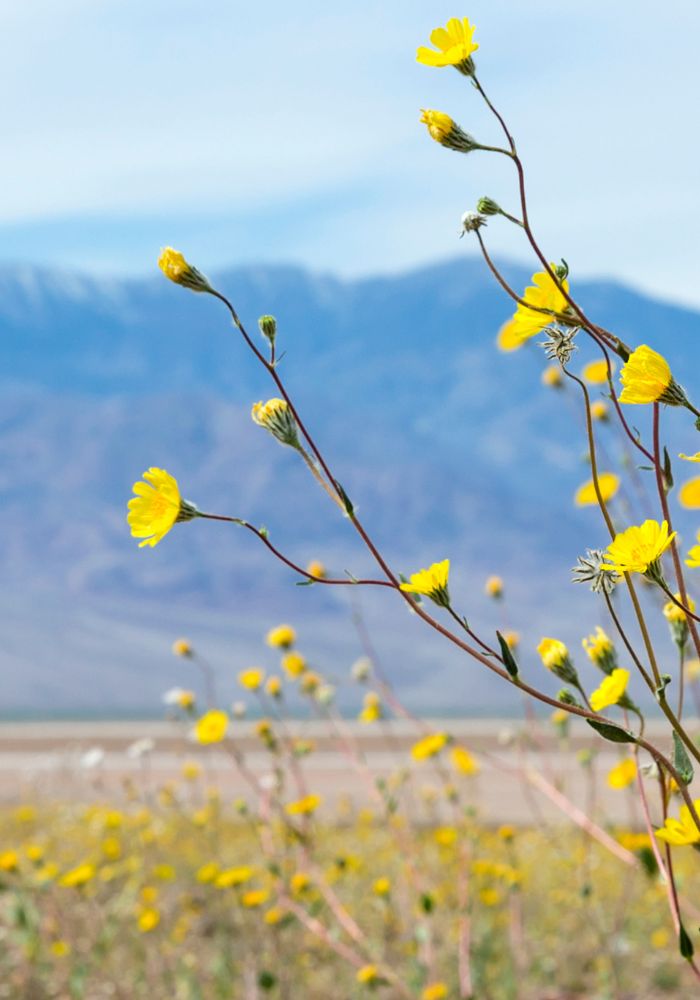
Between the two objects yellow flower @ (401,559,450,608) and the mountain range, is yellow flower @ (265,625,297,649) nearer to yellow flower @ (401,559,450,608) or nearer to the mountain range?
yellow flower @ (401,559,450,608)

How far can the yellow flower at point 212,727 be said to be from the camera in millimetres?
2811

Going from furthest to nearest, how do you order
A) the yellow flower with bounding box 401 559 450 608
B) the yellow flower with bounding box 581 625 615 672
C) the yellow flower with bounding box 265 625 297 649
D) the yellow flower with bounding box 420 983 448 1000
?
the yellow flower with bounding box 265 625 297 649 → the yellow flower with bounding box 420 983 448 1000 → the yellow flower with bounding box 581 625 615 672 → the yellow flower with bounding box 401 559 450 608

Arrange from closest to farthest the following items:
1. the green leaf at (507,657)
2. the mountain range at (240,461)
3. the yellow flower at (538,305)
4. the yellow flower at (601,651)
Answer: the green leaf at (507,657) → the yellow flower at (538,305) → the yellow flower at (601,651) → the mountain range at (240,461)

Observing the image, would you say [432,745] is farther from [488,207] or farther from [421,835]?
[421,835]

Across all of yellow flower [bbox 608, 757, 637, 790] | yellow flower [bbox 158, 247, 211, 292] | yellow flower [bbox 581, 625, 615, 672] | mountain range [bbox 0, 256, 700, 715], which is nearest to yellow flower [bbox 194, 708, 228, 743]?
yellow flower [bbox 608, 757, 637, 790]

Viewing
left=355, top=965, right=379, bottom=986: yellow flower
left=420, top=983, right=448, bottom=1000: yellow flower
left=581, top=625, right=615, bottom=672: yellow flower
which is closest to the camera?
left=581, top=625, right=615, bottom=672: yellow flower

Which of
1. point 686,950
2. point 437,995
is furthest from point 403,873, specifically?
point 686,950

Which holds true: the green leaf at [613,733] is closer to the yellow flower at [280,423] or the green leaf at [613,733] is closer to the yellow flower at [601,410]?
the yellow flower at [280,423]

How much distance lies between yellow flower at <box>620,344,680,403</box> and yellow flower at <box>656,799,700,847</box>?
445 millimetres

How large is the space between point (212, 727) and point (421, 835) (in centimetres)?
351

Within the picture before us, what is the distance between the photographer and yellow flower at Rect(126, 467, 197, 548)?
1.36m

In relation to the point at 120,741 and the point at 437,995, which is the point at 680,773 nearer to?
the point at 437,995

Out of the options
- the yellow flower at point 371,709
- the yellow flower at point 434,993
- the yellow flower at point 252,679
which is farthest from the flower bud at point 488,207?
the yellow flower at point 371,709

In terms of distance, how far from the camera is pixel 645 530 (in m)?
1.22
